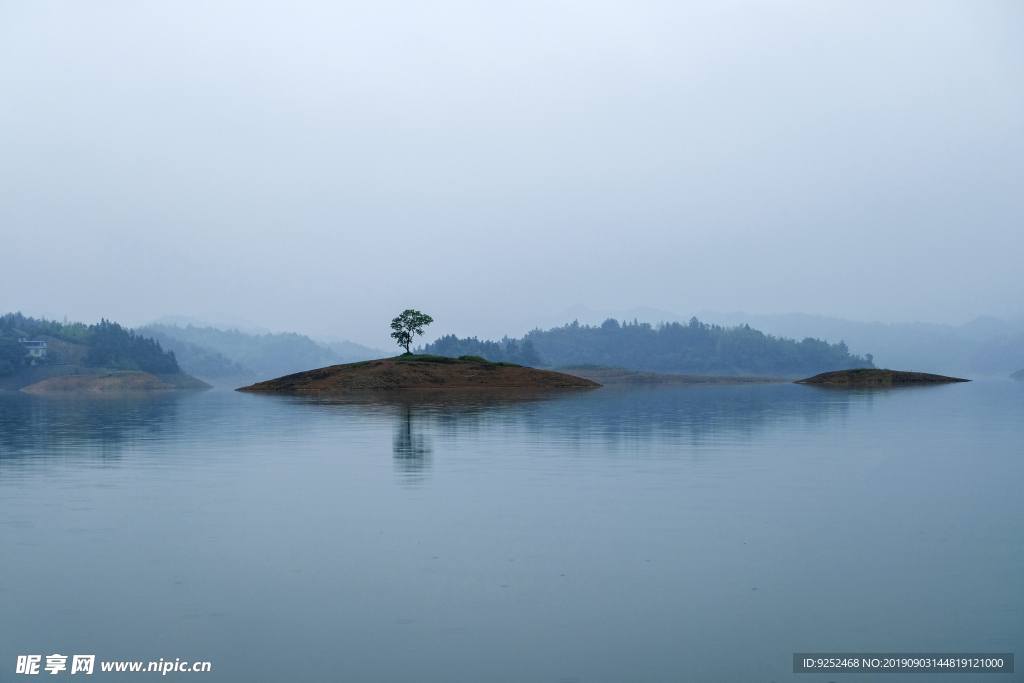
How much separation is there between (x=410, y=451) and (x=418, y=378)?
336ft

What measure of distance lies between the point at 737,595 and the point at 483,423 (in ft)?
115

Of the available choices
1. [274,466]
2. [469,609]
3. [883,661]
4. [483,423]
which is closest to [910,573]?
[883,661]

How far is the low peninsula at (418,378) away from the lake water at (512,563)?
100925 mm

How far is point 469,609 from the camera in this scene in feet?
38.5

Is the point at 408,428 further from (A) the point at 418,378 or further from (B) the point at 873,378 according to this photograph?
(B) the point at 873,378

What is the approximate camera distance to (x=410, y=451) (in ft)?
104

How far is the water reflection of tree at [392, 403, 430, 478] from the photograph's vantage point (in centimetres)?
2633

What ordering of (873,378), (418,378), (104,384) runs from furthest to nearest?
(104,384), (873,378), (418,378)

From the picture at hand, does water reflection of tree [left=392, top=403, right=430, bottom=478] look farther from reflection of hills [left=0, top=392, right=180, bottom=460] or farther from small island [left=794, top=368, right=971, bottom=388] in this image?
small island [left=794, top=368, right=971, bottom=388]

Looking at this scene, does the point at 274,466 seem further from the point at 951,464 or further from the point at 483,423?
the point at 951,464

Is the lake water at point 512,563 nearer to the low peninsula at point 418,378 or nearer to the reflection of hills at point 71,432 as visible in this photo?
the reflection of hills at point 71,432

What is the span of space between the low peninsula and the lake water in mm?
100925

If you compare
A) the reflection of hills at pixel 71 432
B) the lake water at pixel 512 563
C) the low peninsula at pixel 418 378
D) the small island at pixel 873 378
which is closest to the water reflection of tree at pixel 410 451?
the lake water at pixel 512 563

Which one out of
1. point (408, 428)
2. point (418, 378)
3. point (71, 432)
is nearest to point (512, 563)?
point (408, 428)
